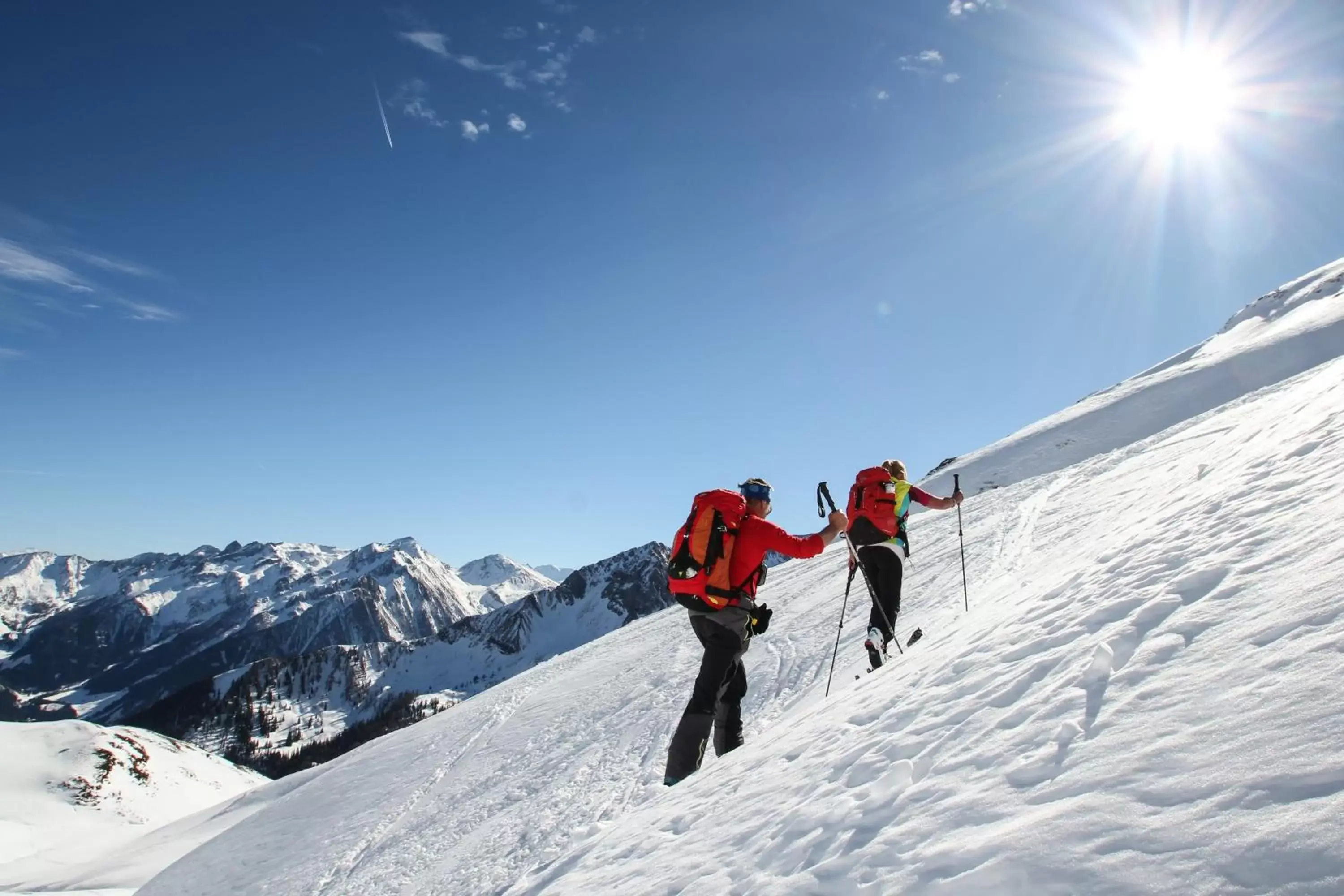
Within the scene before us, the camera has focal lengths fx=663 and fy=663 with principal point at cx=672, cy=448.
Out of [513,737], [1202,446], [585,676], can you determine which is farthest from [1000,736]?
[1202,446]

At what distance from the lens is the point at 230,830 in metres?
14.3

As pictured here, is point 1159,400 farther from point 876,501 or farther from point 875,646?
point 875,646

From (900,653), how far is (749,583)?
302 cm

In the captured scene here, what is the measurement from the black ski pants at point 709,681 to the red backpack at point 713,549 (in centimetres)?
20

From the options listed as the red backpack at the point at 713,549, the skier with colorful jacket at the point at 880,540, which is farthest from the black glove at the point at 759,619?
→ the skier with colorful jacket at the point at 880,540

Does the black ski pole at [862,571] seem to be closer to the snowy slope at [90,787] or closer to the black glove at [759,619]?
the black glove at [759,619]

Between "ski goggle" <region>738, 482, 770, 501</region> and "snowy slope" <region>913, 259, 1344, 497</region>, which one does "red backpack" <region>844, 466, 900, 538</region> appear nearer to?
"ski goggle" <region>738, 482, 770, 501</region>

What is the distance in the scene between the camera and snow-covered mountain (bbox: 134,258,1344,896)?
2.41 m

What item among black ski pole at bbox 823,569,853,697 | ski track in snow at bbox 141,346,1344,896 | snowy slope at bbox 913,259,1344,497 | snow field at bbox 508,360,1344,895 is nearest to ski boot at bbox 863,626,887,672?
black ski pole at bbox 823,569,853,697

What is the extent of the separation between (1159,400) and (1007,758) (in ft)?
151

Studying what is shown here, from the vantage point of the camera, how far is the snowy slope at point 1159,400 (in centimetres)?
3616

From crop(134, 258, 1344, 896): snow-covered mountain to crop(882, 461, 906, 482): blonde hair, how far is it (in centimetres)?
202

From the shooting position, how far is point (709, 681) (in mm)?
6422

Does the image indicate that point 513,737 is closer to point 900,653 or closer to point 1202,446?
point 900,653
